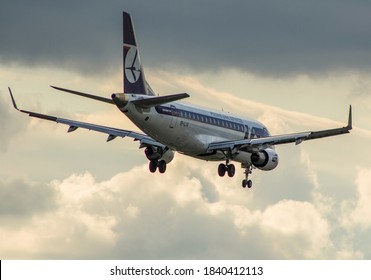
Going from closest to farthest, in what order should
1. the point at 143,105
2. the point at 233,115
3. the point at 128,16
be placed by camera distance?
the point at 143,105
the point at 128,16
the point at 233,115

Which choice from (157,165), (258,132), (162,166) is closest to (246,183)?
(258,132)

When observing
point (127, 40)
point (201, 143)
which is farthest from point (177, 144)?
point (127, 40)

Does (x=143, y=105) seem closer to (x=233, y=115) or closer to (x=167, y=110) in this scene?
(x=167, y=110)

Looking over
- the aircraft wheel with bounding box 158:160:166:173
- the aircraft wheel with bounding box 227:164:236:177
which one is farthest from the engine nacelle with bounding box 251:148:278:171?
the aircraft wheel with bounding box 158:160:166:173

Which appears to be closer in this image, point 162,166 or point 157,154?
point 157,154

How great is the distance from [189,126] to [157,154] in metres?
5.89

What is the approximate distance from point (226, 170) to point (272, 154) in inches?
212

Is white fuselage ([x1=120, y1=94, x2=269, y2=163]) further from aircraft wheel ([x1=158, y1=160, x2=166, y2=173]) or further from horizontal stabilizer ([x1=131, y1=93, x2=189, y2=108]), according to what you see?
aircraft wheel ([x1=158, y1=160, x2=166, y2=173])

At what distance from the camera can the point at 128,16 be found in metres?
111

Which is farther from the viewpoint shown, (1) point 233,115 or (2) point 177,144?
(1) point 233,115

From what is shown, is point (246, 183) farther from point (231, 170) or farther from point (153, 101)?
point (153, 101)

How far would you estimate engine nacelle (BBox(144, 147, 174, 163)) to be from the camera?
115 m

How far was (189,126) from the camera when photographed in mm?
110312

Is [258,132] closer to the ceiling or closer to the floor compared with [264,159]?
closer to the ceiling
